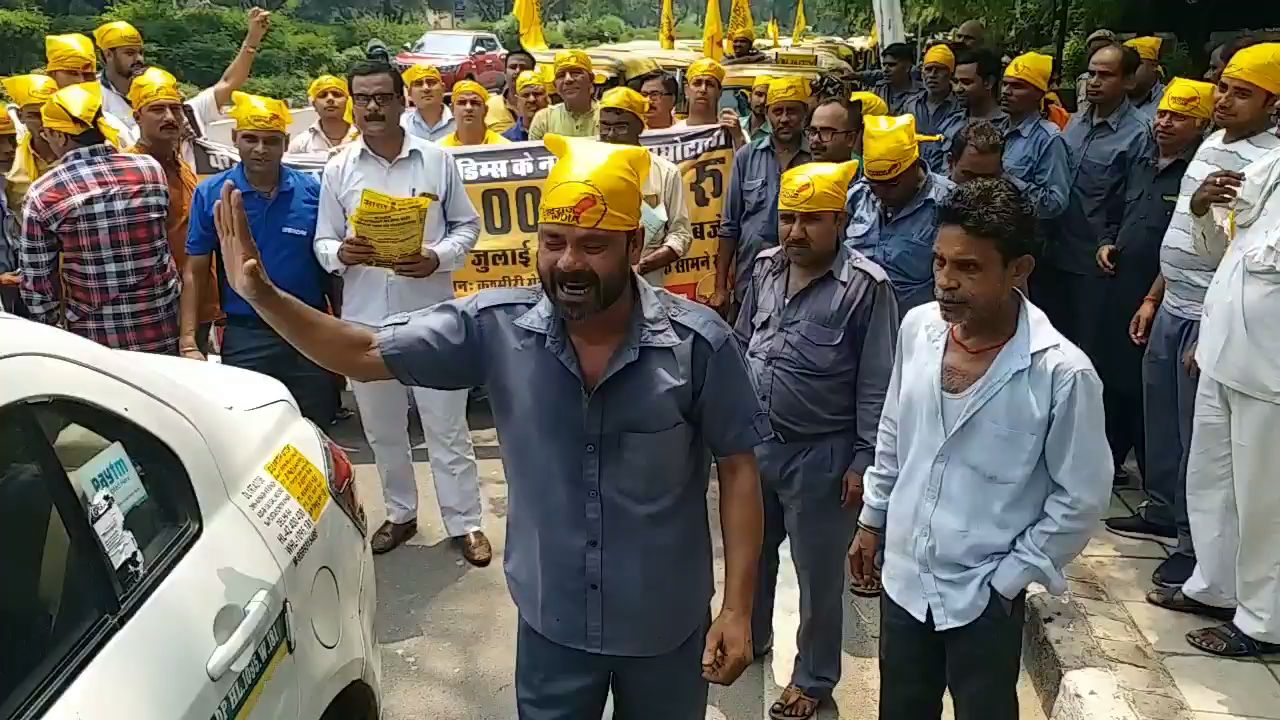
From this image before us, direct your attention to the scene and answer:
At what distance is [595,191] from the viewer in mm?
2301

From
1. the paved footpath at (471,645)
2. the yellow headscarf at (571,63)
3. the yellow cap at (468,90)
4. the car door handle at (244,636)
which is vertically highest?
the yellow headscarf at (571,63)

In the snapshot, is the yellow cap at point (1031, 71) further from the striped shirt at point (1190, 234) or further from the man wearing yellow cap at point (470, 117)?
the man wearing yellow cap at point (470, 117)

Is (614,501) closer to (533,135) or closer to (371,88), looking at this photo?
(371,88)

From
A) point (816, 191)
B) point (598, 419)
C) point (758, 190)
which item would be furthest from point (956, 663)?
point (758, 190)

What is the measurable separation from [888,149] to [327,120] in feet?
14.8

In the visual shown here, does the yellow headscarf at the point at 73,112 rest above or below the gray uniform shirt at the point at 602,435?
above

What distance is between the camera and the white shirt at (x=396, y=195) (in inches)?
182

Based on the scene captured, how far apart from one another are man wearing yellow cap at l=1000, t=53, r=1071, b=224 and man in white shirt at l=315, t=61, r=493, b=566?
111 inches

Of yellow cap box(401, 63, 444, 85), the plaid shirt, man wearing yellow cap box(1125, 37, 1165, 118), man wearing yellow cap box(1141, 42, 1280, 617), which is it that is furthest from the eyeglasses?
man wearing yellow cap box(1125, 37, 1165, 118)

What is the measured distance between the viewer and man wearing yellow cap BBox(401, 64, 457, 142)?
7.68 meters

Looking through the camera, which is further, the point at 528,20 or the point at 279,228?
the point at 528,20

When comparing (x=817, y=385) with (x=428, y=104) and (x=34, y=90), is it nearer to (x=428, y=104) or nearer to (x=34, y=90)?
(x=34, y=90)

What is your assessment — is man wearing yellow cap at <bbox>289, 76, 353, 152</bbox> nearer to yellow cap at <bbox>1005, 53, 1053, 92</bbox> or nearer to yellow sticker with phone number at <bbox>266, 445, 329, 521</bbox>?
yellow cap at <bbox>1005, 53, 1053, 92</bbox>

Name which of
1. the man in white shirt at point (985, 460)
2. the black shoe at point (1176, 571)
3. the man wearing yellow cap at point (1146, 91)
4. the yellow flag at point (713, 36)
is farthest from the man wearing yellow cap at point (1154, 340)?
the yellow flag at point (713, 36)
